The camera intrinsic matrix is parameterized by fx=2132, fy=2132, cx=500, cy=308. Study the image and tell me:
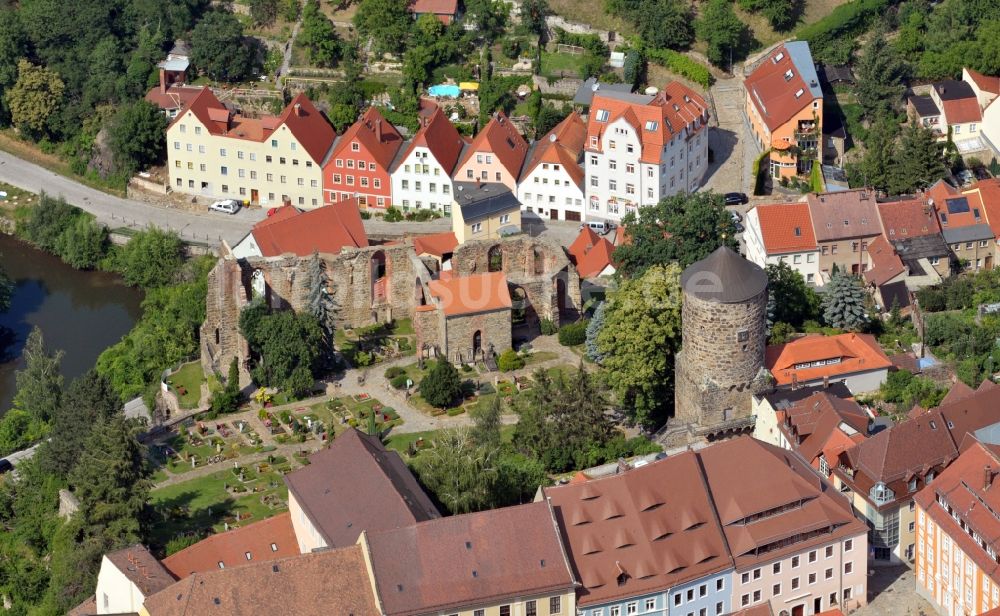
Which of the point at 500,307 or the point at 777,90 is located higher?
the point at 777,90

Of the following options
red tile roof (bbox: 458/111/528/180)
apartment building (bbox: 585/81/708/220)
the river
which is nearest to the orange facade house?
apartment building (bbox: 585/81/708/220)

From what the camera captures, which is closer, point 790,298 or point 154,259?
point 790,298

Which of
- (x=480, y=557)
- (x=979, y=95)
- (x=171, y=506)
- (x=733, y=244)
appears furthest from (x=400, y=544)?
(x=979, y=95)

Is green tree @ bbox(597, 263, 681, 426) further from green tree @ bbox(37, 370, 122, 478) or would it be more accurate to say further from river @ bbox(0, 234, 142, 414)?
river @ bbox(0, 234, 142, 414)

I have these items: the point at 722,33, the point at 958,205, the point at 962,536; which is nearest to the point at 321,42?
the point at 722,33

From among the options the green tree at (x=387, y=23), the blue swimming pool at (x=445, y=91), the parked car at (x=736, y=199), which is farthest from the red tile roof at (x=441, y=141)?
the parked car at (x=736, y=199)

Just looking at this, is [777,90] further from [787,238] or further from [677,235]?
[677,235]

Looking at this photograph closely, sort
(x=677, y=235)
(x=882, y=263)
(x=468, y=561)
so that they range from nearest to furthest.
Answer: (x=468, y=561) → (x=677, y=235) → (x=882, y=263)

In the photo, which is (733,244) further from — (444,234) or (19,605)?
(19,605)

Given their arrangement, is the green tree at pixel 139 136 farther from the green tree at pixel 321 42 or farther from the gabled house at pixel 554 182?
the gabled house at pixel 554 182
